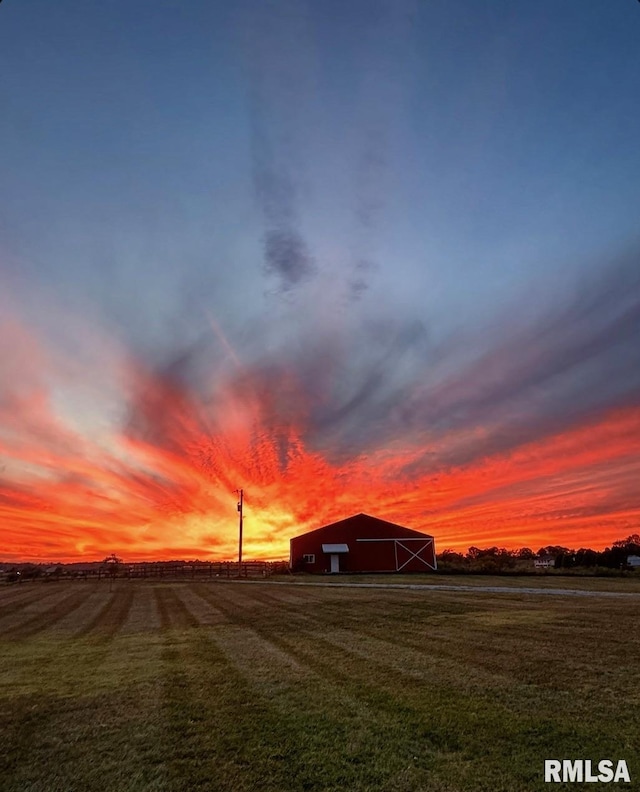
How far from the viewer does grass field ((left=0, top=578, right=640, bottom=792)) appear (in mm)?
5430

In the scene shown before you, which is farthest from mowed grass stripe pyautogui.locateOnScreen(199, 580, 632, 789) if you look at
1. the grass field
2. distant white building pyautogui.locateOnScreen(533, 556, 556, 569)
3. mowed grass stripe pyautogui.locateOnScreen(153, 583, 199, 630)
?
distant white building pyautogui.locateOnScreen(533, 556, 556, 569)

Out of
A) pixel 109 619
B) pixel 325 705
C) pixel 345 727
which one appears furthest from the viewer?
pixel 109 619

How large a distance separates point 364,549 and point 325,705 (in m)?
49.9

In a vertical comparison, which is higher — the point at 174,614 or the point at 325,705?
the point at 174,614

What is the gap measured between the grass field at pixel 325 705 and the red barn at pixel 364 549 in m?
41.3

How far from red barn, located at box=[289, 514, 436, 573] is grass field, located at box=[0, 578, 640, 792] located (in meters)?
41.3

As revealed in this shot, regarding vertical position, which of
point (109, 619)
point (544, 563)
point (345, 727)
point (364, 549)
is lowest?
point (345, 727)

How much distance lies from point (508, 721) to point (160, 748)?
4.57 metres

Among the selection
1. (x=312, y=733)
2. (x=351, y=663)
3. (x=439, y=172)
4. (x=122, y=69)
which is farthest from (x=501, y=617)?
(x=122, y=69)

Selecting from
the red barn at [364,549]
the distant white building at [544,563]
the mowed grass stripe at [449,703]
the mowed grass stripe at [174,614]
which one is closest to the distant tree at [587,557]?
the distant white building at [544,563]

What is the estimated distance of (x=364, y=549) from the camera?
55375 millimetres

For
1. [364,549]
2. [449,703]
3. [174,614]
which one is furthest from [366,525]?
[449,703]

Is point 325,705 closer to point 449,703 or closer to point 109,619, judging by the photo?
point 449,703

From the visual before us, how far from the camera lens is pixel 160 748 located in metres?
6.09
